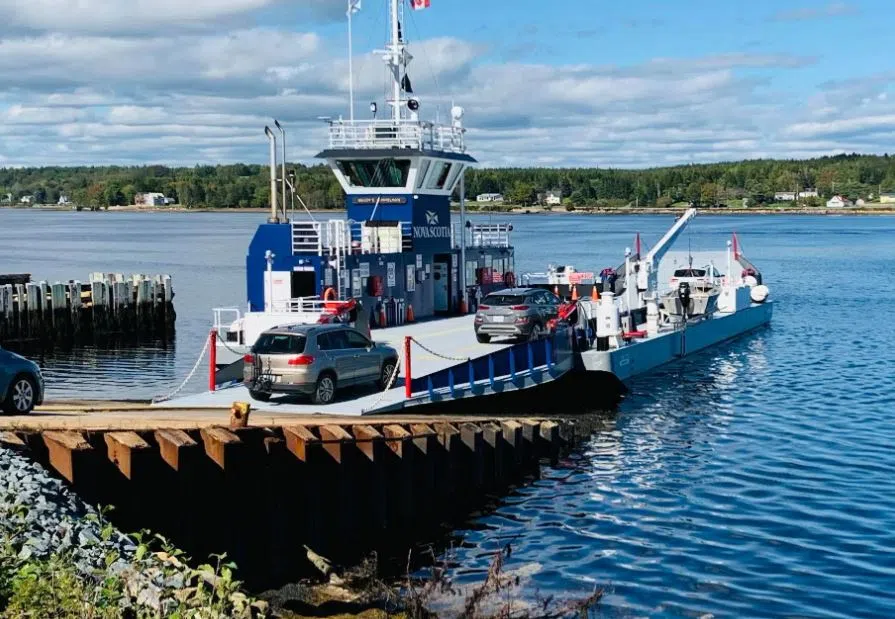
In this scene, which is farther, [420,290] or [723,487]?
[420,290]

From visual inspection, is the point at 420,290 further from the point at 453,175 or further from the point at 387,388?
the point at 387,388

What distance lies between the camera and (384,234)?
36281mm

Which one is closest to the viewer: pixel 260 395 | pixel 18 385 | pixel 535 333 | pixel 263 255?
pixel 18 385

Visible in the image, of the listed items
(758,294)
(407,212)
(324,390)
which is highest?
(407,212)

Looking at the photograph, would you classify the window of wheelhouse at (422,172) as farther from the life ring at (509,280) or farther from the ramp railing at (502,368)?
the ramp railing at (502,368)

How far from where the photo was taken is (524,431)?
81.2 ft

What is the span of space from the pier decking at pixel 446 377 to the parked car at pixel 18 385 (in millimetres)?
3578

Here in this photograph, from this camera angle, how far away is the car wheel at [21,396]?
773 inches

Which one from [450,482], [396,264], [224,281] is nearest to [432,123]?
[396,264]

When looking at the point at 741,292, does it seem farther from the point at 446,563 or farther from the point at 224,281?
the point at 224,281

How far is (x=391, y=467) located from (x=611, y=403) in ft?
47.0

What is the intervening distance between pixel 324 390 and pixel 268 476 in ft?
20.0

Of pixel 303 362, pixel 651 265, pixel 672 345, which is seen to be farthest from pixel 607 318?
pixel 303 362

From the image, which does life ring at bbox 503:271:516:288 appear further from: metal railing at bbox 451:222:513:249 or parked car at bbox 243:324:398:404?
parked car at bbox 243:324:398:404
